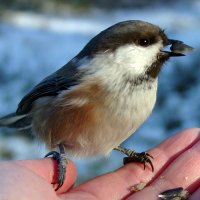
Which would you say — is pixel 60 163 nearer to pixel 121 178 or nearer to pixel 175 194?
pixel 121 178

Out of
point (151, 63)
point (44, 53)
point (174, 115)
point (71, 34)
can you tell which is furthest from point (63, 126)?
point (71, 34)

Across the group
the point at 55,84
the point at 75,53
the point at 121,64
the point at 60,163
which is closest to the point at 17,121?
the point at 55,84

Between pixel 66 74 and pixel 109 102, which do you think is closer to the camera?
pixel 109 102

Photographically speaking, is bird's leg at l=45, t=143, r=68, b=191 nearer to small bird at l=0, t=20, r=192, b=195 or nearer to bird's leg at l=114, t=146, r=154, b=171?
small bird at l=0, t=20, r=192, b=195

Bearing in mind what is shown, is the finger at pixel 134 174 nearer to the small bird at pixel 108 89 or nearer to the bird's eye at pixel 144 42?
the small bird at pixel 108 89

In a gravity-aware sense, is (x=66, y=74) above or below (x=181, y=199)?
above

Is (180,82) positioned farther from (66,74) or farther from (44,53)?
(66,74)
